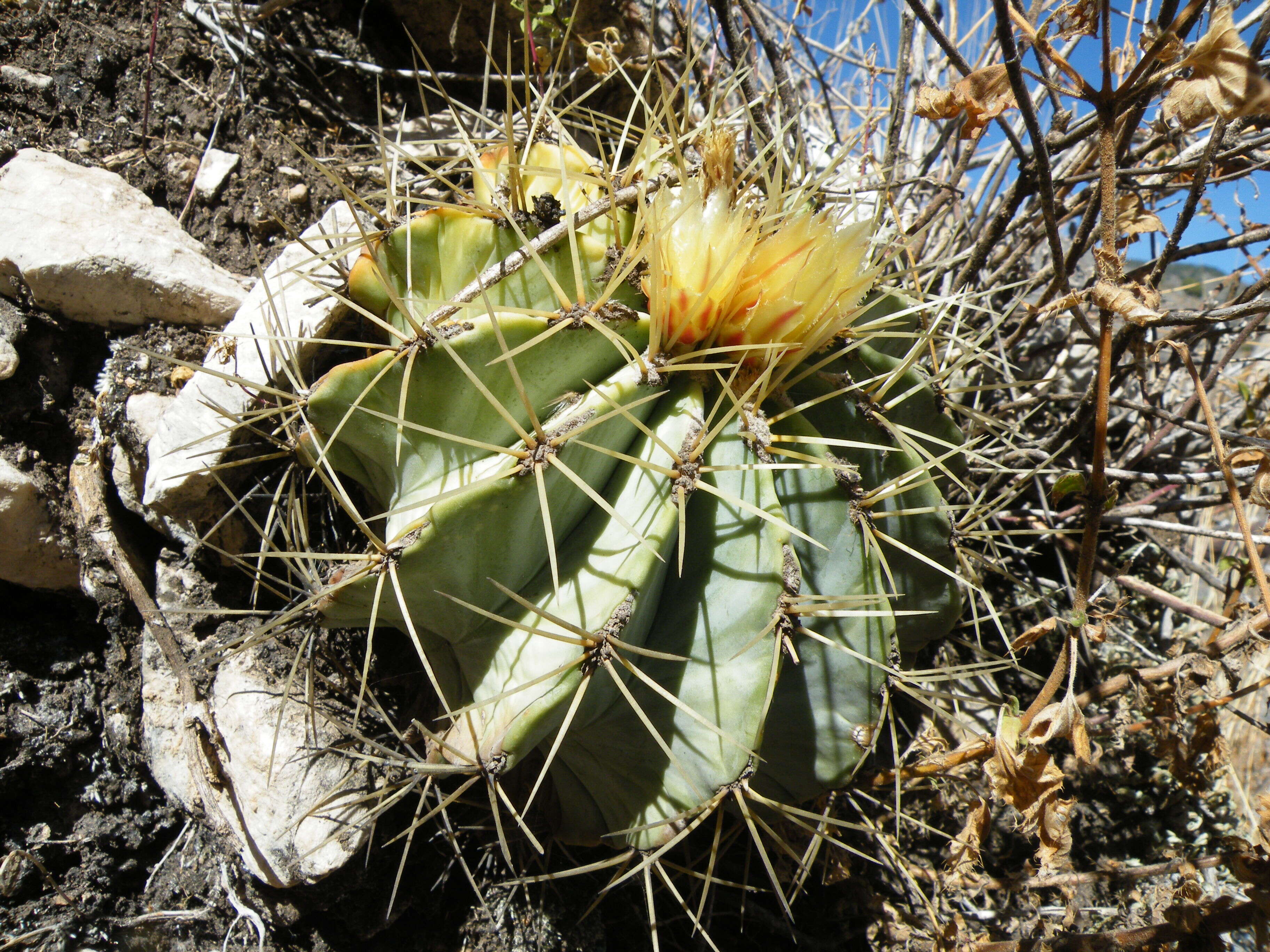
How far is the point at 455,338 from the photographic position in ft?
3.55

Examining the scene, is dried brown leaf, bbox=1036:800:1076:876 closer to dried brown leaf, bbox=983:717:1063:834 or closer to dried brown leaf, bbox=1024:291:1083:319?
dried brown leaf, bbox=983:717:1063:834

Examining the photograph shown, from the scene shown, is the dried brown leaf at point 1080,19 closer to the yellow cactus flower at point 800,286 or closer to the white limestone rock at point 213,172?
the yellow cactus flower at point 800,286

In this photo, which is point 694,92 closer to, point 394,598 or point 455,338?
point 455,338

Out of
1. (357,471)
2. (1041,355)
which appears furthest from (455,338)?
(1041,355)

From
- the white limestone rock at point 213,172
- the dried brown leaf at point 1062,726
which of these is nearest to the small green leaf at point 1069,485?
the dried brown leaf at point 1062,726

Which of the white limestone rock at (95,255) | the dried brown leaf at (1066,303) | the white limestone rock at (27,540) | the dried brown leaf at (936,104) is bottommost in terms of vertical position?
the white limestone rock at (27,540)

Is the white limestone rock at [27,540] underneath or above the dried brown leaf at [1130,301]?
underneath

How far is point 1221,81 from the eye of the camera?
897 mm

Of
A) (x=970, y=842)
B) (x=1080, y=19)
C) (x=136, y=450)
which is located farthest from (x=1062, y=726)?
(x=136, y=450)

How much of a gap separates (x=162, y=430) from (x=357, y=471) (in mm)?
503

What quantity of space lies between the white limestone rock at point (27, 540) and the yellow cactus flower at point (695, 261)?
1295mm

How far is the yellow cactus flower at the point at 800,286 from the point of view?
118cm

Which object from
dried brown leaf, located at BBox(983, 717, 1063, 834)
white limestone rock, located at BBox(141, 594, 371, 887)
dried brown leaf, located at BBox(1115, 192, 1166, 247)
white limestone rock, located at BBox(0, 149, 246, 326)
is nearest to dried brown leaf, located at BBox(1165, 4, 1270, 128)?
dried brown leaf, located at BBox(1115, 192, 1166, 247)

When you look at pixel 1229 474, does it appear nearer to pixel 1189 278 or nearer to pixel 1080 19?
pixel 1080 19
